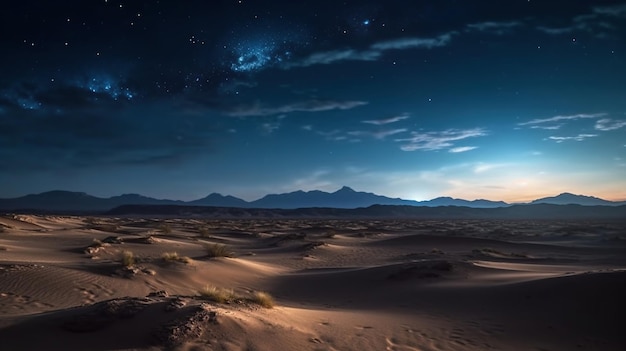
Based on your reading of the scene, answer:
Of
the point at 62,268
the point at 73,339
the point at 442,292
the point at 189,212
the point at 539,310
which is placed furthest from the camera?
the point at 189,212

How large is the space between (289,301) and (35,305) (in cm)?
627

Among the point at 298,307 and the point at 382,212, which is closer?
the point at 298,307

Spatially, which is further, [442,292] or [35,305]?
[442,292]

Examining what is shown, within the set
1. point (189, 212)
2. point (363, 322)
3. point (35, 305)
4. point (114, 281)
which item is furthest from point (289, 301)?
point (189, 212)

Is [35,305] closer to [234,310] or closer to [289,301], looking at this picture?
[234,310]

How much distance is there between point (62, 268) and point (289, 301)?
6.88 m

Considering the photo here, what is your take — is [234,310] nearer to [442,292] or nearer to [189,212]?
[442,292]

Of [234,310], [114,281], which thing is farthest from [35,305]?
[234,310]

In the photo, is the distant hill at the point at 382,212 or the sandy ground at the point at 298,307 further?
the distant hill at the point at 382,212

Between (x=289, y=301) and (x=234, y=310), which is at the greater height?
(x=234, y=310)

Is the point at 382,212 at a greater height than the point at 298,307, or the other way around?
the point at 382,212

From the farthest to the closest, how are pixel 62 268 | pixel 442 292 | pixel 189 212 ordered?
pixel 189 212
pixel 62 268
pixel 442 292

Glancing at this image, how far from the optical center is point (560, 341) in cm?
786

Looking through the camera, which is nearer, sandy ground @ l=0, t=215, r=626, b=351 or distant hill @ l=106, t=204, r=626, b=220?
sandy ground @ l=0, t=215, r=626, b=351
